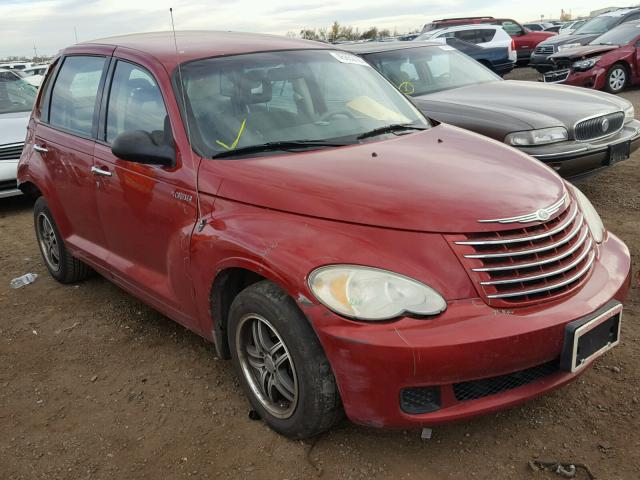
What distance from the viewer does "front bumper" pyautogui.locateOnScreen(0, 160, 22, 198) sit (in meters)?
7.15

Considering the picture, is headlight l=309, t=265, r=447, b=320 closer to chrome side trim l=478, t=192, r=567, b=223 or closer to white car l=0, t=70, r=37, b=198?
chrome side trim l=478, t=192, r=567, b=223

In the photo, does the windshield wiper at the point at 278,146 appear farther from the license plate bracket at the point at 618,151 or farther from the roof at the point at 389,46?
the roof at the point at 389,46

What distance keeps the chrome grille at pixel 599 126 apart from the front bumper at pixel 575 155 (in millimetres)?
77

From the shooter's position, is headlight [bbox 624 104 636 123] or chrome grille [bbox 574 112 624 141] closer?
chrome grille [bbox 574 112 624 141]

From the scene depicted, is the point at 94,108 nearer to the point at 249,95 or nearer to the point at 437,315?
the point at 249,95

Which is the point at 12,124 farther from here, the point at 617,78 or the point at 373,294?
the point at 617,78

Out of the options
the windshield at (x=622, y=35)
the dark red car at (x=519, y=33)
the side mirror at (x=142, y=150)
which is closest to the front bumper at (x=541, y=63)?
the windshield at (x=622, y=35)

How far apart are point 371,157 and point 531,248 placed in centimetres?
87

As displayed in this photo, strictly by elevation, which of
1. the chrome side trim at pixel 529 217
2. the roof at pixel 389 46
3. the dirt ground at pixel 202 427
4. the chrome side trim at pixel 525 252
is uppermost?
the roof at pixel 389 46

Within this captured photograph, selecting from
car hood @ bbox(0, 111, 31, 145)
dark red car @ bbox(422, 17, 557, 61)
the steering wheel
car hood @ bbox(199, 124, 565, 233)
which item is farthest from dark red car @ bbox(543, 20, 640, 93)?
car hood @ bbox(199, 124, 565, 233)

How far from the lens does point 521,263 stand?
2447mm

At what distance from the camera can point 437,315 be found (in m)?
2.31

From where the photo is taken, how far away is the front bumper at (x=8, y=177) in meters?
7.15

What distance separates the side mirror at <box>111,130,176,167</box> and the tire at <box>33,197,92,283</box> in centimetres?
181
